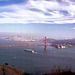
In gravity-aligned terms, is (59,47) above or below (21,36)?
below

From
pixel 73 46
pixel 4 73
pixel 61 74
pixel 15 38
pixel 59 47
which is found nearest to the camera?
pixel 61 74

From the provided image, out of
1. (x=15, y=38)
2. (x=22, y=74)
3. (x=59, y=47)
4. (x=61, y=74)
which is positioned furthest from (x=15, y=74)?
(x=15, y=38)

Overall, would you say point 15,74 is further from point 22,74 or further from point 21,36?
point 21,36

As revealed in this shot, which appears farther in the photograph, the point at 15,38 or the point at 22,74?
the point at 15,38

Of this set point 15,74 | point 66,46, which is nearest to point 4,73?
point 15,74

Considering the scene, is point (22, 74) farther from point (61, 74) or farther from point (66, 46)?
point (66, 46)

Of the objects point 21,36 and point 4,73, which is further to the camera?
point 21,36

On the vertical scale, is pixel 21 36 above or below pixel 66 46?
above

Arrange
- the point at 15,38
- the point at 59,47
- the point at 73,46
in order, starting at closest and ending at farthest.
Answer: the point at 59,47 → the point at 73,46 → the point at 15,38

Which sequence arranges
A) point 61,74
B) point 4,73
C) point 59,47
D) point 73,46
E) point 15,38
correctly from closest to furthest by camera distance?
point 61,74 < point 4,73 < point 59,47 < point 73,46 < point 15,38
